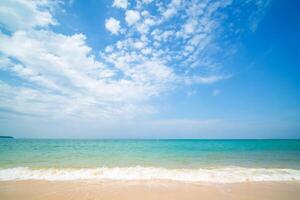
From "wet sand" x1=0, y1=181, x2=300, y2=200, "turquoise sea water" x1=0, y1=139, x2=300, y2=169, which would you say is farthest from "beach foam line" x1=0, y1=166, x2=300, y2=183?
"turquoise sea water" x1=0, y1=139, x2=300, y2=169

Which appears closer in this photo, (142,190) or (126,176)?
(142,190)

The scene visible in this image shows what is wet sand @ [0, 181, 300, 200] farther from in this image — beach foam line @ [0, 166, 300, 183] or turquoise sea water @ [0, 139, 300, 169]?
turquoise sea water @ [0, 139, 300, 169]

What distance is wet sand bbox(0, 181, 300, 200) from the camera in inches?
254

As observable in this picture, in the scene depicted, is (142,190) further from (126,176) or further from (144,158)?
(144,158)

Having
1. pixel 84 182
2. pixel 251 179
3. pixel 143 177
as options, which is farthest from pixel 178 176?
pixel 84 182

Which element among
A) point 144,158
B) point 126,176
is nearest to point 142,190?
point 126,176

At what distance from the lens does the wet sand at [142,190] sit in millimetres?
6461

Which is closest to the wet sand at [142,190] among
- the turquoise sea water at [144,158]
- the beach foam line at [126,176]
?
the beach foam line at [126,176]

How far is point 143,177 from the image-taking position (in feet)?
31.9

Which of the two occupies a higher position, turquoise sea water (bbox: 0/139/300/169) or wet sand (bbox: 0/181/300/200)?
turquoise sea water (bbox: 0/139/300/169)

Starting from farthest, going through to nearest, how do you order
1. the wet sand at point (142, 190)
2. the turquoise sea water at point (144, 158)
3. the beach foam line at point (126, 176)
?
1. the turquoise sea water at point (144, 158)
2. the beach foam line at point (126, 176)
3. the wet sand at point (142, 190)

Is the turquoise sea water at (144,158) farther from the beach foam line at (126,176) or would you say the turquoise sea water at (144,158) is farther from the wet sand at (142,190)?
the wet sand at (142,190)

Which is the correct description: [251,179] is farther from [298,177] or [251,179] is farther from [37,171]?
[37,171]

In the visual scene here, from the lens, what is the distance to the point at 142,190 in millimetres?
7234
